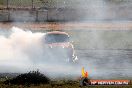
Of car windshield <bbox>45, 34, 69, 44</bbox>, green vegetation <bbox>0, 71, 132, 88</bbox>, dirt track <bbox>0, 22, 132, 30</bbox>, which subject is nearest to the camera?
green vegetation <bbox>0, 71, 132, 88</bbox>

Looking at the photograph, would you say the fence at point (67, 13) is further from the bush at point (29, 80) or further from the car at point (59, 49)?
the bush at point (29, 80)

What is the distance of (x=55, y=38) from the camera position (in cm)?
2520

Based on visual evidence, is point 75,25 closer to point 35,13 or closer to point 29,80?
point 35,13

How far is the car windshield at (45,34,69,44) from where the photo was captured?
81.5ft

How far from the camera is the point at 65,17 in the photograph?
148 ft

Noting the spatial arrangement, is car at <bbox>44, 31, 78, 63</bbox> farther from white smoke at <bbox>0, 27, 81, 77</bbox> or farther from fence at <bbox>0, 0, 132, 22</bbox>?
fence at <bbox>0, 0, 132, 22</bbox>

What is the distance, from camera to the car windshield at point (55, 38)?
2484 cm

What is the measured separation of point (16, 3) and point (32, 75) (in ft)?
115

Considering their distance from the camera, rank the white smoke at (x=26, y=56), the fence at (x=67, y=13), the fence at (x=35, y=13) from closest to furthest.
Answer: the white smoke at (x=26, y=56)
the fence at (x=67, y=13)
the fence at (x=35, y=13)

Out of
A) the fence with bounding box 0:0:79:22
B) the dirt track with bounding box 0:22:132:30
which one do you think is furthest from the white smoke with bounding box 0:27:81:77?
the fence with bounding box 0:0:79:22

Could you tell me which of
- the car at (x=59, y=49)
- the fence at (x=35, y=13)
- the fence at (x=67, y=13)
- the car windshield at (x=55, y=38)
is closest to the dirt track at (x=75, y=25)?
the fence at (x=67, y=13)

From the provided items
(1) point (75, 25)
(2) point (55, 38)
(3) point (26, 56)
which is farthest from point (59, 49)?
(1) point (75, 25)

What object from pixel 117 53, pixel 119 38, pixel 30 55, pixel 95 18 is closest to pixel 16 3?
pixel 95 18

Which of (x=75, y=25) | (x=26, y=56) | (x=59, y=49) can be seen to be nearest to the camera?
(x=59, y=49)
